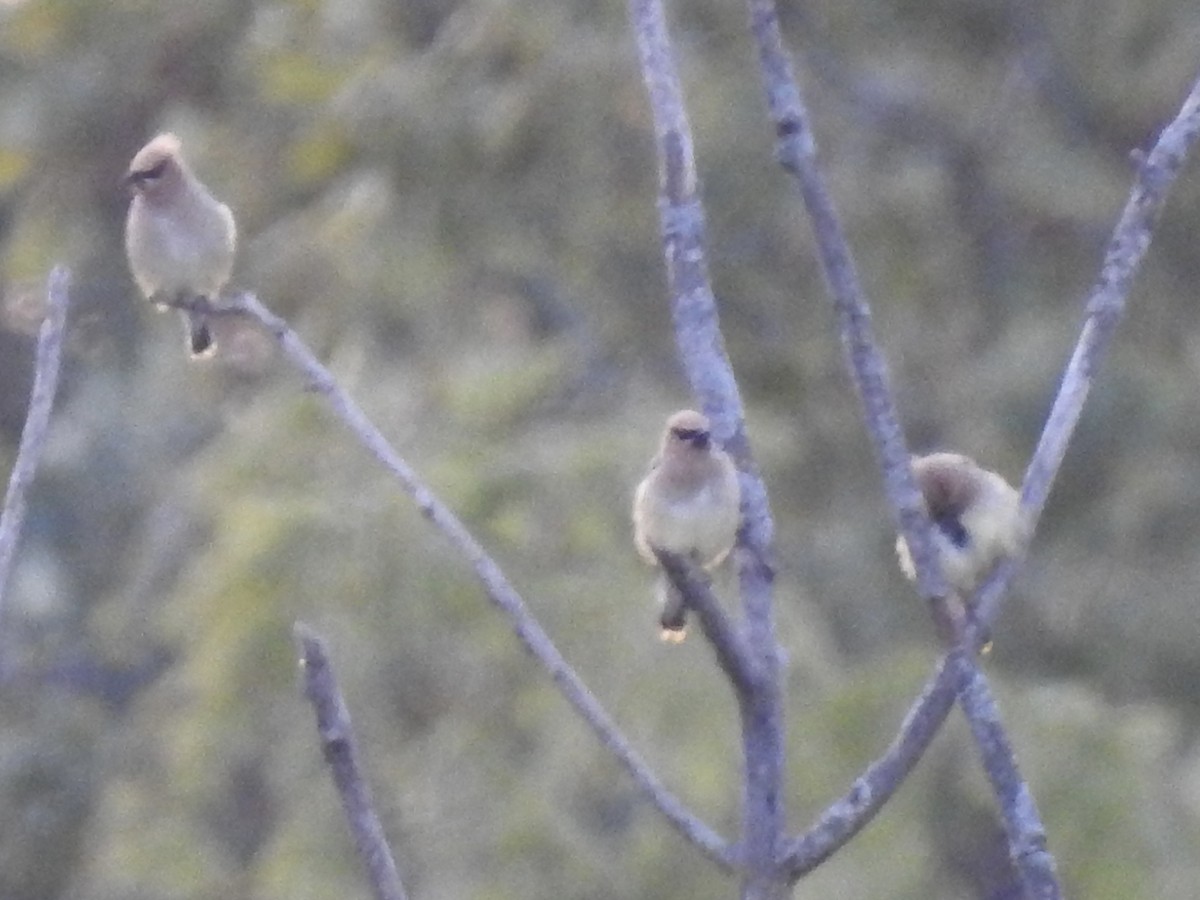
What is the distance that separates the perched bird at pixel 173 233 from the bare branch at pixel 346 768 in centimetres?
285

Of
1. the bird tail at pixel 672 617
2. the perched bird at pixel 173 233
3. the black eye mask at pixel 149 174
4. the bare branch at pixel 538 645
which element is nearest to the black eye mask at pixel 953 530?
the bird tail at pixel 672 617

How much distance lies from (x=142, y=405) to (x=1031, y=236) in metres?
3.52

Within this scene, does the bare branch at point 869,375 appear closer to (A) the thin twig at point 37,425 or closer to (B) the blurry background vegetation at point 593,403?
(A) the thin twig at point 37,425

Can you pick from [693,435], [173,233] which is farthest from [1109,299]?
[173,233]

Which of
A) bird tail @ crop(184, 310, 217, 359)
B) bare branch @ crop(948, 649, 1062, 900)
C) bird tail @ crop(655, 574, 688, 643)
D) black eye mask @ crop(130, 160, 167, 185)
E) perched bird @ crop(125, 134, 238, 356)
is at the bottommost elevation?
bird tail @ crop(184, 310, 217, 359)

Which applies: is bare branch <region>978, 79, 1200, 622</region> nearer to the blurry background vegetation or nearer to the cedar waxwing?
the cedar waxwing

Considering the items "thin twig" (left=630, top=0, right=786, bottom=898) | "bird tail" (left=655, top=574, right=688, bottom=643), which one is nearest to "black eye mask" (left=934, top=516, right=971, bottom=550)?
"bird tail" (left=655, top=574, right=688, bottom=643)

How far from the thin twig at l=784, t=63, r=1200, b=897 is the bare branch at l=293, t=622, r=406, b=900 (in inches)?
16.7

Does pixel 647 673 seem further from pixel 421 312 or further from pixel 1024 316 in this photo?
pixel 1024 316

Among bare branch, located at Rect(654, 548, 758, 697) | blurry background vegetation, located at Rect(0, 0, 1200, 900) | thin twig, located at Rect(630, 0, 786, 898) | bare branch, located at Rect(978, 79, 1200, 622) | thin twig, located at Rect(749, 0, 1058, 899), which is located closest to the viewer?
thin twig, located at Rect(749, 0, 1058, 899)

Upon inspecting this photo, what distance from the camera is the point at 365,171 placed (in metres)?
6.02

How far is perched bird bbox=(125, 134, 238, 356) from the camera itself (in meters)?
4.96

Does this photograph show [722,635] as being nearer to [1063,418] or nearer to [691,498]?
[1063,418]

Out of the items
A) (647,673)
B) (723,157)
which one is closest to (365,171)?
(723,157)
